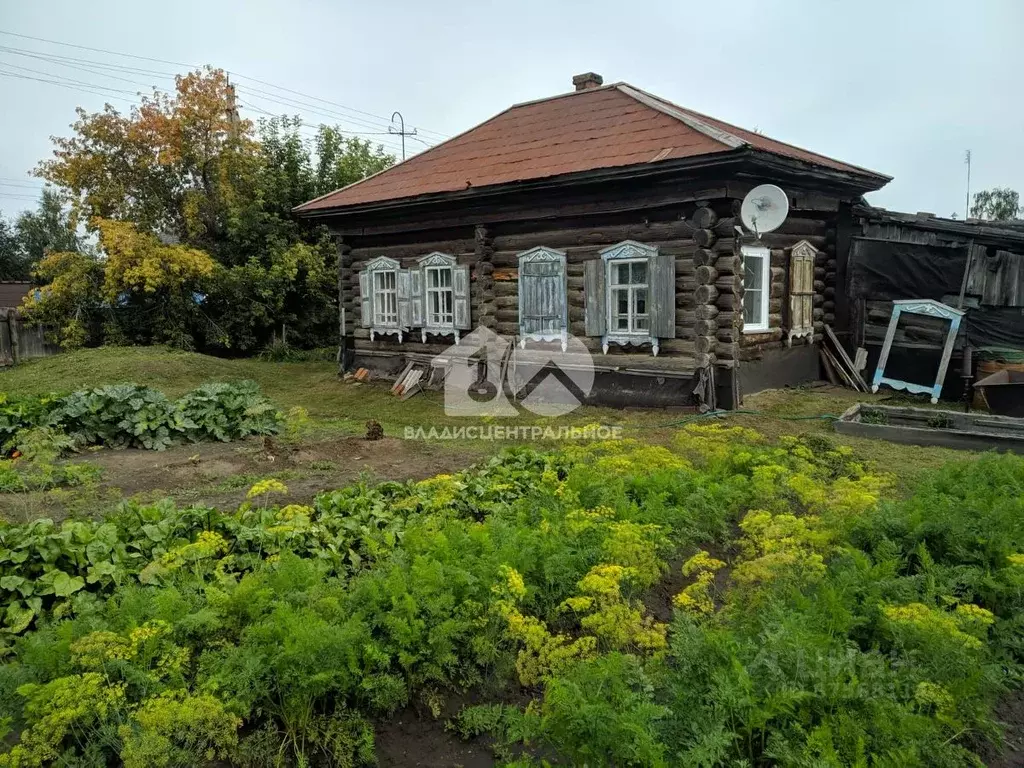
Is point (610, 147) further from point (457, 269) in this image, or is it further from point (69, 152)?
point (69, 152)

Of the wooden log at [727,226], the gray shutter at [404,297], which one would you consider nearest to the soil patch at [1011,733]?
the wooden log at [727,226]

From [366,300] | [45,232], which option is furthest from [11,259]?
[366,300]

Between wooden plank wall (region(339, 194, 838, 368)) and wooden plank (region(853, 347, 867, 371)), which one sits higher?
wooden plank wall (region(339, 194, 838, 368))

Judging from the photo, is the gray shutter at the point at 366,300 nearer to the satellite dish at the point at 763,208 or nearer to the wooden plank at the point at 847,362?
the satellite dish at the point at 763,208

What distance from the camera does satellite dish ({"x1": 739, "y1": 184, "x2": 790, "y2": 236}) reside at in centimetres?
996

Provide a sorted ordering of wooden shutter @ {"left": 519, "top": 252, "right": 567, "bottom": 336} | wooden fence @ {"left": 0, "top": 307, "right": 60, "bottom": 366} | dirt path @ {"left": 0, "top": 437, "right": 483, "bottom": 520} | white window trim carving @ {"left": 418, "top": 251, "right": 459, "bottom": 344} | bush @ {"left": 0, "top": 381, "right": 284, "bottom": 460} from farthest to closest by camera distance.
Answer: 1. wooden fence @ {"left": 0, "top": 307, "right": 60, "bottom": 366}
2. white window trim carving @ {"left": 418, "top": 251, "right": 459, "bottom": 344}
3. wooden shutter @ {"left": 519, "top": 252, "right": 567, "bottom": 336}
4. bush @ {"left": 0, "top": 381, "right": 284, "bottom": 460}
5. dirt path @ {"left": 0, "top": 437, "right": 483, "bottom": 520}

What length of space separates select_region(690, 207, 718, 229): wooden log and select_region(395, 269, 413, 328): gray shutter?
608 centimetres

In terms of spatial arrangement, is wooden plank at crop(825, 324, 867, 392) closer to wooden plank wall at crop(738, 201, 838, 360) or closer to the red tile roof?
wooden plank wall at crop(738, 201, 838, 360)

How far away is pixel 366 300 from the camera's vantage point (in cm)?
1512

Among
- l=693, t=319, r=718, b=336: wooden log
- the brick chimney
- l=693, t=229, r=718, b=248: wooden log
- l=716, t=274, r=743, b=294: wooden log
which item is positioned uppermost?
the brick chimney

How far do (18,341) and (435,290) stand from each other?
13245 mm

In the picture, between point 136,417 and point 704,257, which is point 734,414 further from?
point 136,417

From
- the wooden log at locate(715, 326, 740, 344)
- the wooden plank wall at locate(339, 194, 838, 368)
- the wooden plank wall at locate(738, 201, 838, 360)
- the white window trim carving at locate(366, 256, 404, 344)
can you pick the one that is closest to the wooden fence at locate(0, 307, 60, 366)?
the white window trim carving at locate(366, 256, 404, 344)

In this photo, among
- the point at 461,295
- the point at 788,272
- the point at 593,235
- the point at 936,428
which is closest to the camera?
the point at 936,428
